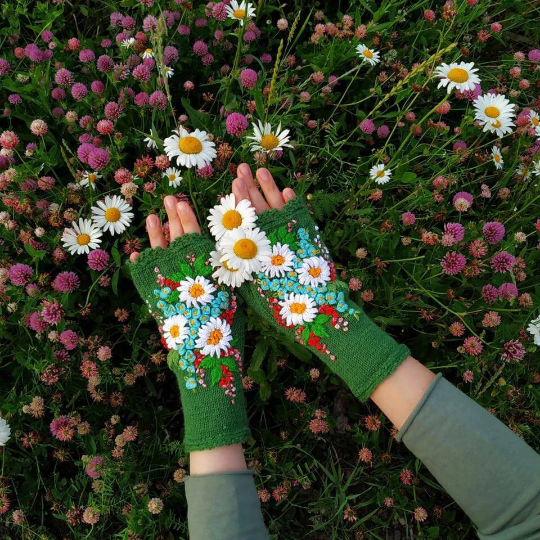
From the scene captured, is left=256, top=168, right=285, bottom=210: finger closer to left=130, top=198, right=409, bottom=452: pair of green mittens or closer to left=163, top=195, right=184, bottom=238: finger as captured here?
left=130, top=198, right=409, bottom=452: pair of green mittens

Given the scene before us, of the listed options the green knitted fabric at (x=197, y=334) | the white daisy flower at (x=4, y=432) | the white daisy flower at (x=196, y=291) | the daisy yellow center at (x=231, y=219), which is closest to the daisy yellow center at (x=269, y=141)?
the daisy yellow center at (x=231, y=219)

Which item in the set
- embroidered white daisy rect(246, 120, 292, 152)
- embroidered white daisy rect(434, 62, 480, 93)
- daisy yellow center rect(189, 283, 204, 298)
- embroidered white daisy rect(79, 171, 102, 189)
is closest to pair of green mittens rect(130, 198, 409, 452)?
daisy yellow center rect(189, 283, 204, 298)

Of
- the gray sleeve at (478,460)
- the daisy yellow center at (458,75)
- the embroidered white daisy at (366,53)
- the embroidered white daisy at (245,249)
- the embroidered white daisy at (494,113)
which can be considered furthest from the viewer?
the embroidered white daisy at (366,53)

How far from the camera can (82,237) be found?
5.83 feet

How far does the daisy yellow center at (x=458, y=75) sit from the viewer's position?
189 centimetres

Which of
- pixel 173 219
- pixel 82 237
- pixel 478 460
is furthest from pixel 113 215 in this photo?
pixel 478 460

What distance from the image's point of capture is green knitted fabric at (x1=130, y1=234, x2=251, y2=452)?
156cm

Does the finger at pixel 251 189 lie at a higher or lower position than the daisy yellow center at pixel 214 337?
higher

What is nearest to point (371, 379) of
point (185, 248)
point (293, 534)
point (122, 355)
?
point (185, 248)

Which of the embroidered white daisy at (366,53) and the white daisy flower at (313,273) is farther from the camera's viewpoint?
the embroidered white daisy at (366,53)

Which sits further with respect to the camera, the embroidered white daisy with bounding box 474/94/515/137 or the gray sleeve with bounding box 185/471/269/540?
the embroidered white daisy with bounding box 474/94/515/137

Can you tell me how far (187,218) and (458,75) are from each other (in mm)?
1212

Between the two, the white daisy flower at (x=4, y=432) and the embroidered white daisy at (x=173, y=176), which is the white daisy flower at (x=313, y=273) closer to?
the embroidered white daisy at (x=173, y=176)

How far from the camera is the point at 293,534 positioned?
200 cm
